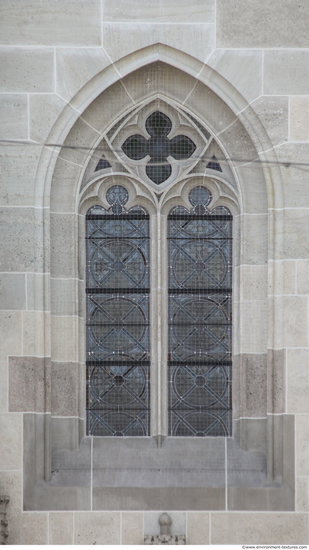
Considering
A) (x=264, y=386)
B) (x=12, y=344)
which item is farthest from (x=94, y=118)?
(x=264, y=386)

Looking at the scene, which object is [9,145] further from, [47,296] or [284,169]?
[284,169]

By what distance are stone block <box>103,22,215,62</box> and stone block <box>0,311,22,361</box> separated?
2.75 meters

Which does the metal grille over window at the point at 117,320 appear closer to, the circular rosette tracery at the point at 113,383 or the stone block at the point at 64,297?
the circular rosette tracery at the point at 113,383

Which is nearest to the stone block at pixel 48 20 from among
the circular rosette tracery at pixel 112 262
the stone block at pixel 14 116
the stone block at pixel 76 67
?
the stone block at pixel 76 67

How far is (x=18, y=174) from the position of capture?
257 inches

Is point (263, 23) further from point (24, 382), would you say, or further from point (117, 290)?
point (24, 382)

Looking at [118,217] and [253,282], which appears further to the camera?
[118,217]

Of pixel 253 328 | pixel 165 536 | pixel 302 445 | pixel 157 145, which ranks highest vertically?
pixel 157 145

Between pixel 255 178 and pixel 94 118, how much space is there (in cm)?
177

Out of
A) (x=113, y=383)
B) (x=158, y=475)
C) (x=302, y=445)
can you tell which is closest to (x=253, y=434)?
(x=302, y=445)

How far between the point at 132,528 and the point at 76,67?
464 centimetres

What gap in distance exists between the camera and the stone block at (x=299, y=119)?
21.2 ft

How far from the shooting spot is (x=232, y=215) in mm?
6879

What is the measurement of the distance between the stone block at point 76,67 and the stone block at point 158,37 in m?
0.13
